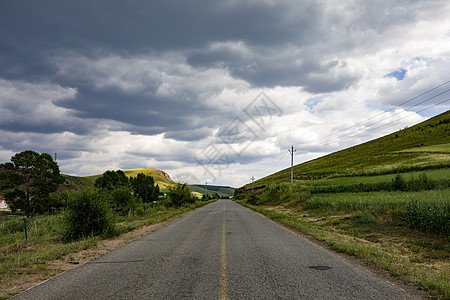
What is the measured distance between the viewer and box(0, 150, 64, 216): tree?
167 feet

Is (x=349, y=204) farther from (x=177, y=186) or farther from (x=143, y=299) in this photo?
(x=177, y=186)

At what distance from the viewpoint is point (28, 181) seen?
5350 cm

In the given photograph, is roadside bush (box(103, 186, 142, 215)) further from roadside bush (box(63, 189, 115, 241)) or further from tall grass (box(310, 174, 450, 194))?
tall grass (box(310, 174, 450, 194))

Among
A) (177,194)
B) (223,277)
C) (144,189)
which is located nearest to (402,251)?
(223,277)

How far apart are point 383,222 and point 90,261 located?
14550mm

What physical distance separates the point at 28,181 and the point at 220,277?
6056 cm

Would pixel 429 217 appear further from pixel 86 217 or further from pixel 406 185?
pixel 406 185

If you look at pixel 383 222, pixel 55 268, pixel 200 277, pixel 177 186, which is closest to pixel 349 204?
pixel 383 222

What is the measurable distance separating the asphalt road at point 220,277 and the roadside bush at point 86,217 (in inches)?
196

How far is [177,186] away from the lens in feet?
156

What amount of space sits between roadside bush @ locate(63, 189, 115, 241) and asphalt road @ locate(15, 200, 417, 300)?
4978mm

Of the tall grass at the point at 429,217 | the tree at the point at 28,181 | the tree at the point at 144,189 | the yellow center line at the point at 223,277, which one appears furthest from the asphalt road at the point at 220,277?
the tree at the point at 144,189

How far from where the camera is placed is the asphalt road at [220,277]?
18.1 ft

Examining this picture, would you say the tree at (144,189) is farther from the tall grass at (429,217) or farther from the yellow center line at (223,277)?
the yellow center line at (223,277)
